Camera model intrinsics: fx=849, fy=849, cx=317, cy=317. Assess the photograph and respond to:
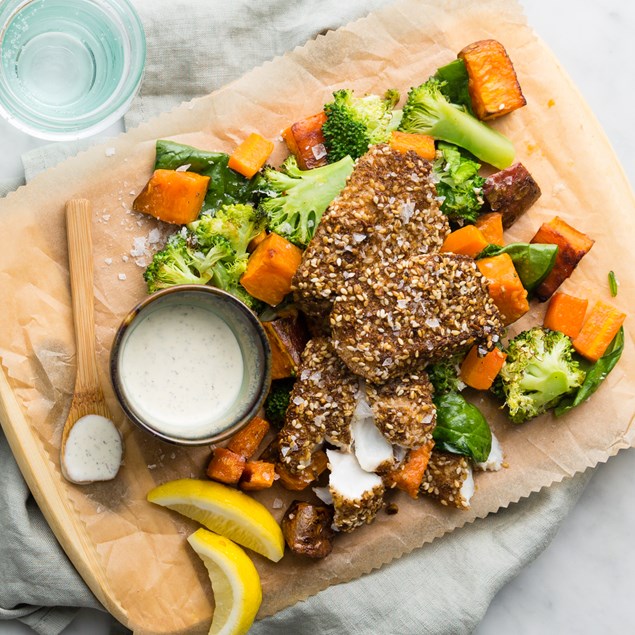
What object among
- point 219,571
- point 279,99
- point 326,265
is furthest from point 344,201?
point 219,571

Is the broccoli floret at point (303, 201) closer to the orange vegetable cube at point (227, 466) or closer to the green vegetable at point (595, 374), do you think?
the orange vegetable cube at point (227, 466)

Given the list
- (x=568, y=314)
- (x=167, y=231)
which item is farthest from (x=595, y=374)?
(x=167, y=231)

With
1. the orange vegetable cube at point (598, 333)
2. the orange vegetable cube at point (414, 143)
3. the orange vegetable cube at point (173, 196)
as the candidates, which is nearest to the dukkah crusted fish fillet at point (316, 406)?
the orange vegetable cube at point (173, 196)

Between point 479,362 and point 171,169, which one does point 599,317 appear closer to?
point 479,362

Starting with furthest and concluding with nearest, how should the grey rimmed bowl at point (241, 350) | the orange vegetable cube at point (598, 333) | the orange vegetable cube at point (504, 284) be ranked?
the orange vegetable cube at point (598, 333)
the orange vegetable cube at point (504, 284)
the grey rimmed bowl at point (241, 350)

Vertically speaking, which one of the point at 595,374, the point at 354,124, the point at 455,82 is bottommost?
the point at 595,374

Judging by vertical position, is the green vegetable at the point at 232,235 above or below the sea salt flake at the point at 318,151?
below

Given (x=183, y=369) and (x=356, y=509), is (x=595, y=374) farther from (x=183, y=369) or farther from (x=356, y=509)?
(x=183, y=369)
